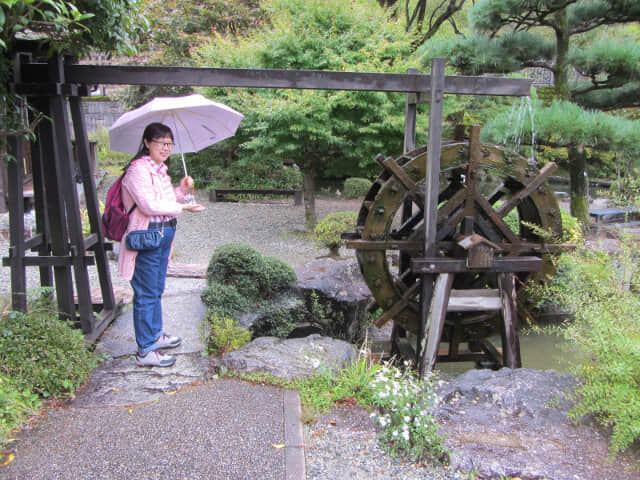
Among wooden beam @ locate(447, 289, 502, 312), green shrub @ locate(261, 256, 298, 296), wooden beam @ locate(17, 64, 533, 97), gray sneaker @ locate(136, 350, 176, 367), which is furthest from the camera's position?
green shrub @ locate(261, 256, 298, 296)

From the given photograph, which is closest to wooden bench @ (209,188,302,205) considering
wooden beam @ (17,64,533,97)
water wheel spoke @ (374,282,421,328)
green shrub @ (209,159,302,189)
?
green shrub @ (209,159,302,189)

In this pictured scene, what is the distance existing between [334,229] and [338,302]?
2.69 metres

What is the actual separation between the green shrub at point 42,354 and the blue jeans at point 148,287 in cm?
42

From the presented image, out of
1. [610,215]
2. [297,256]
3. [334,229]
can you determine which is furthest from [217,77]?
[610,215]

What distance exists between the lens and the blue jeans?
3.63 m

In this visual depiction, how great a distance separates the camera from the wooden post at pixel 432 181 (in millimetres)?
3914

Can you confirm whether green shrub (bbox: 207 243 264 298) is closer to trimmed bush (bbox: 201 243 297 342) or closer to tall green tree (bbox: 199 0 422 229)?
trimmed bush (bbox: 201 243 297 342)

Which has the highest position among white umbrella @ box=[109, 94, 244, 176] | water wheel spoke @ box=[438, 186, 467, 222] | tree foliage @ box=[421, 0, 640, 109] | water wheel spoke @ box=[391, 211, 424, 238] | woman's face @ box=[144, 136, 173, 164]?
tree foliage @ box=[421, 0, 640, 109]

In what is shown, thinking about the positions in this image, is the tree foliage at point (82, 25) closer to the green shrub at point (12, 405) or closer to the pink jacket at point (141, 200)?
the pink jacket at point (141, 200)

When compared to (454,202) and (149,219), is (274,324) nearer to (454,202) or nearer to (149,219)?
(149,219)

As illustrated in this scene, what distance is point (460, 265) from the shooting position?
4.21 meters

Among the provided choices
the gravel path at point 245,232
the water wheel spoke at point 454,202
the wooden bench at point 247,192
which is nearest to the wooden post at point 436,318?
the water wheel spoke at point 454,202

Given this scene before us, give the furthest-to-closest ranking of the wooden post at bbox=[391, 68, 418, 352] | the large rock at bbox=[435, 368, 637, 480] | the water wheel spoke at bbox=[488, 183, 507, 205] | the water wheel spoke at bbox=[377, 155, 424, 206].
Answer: the water wheel spoke at bbox=[488, 183, 507, 205] → the wooden post at bbox=[391, 68, 418, 352] → the water wheel spoke at bbox=[377, 155, 424, 206] → the large rock at bbox=[435, 368, 637, 480]

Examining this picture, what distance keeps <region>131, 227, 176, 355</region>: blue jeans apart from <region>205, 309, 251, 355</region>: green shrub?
505 mm
